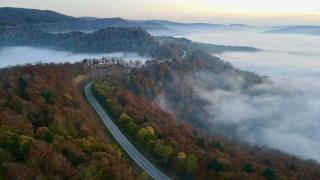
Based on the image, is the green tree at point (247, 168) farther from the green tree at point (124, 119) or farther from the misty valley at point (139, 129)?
the green tree at point (124, 119)

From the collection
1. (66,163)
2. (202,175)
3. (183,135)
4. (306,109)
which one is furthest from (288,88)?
(66,163)

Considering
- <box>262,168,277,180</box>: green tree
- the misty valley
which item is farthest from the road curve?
<box>262,168,277,180</box>: green tree

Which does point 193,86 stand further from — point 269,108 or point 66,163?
point 66,163

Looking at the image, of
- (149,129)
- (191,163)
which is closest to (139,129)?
(149,129)

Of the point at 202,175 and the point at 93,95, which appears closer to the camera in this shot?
the point at 202,175

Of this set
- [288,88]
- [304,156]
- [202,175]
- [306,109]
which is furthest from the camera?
[288,88]

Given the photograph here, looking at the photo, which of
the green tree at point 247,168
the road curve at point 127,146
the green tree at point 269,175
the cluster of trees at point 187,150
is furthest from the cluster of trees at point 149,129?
the green tree at point 269,175

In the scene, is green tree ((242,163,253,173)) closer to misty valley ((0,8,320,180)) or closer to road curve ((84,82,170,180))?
misty valley ((0,8,320,180))
